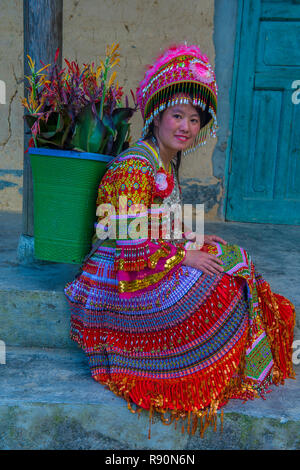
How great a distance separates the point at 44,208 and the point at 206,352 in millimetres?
936

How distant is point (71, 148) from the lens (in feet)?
5.63

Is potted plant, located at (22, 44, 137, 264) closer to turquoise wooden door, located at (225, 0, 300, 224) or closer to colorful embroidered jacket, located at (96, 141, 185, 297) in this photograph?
colorful embroidered jacket, located at (96, 141, 185, 297)

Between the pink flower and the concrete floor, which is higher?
the pink flower

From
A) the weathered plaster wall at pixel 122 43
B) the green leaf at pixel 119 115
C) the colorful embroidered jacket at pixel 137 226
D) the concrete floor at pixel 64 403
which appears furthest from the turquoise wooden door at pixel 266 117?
the colorful embroidered jacket at pixel 137 226

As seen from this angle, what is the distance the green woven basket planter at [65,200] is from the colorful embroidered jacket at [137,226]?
0.14m

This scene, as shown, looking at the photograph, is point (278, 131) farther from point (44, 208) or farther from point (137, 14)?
point (44, 208)

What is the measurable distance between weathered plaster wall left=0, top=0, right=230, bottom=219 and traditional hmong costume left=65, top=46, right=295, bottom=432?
219cm

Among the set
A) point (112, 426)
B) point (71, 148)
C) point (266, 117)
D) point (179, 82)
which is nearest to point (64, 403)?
point (112, 426)

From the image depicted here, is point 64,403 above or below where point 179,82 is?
below

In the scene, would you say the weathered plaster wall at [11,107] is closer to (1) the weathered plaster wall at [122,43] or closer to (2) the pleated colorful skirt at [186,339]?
(1) the weathered plaster wall at [122,43]

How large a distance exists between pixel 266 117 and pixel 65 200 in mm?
2615

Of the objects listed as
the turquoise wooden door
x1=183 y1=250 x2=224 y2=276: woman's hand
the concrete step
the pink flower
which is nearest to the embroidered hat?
the pink flower

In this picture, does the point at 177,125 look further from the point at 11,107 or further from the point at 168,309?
the point at 11,107

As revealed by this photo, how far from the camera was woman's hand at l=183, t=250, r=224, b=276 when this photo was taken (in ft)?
5.07
